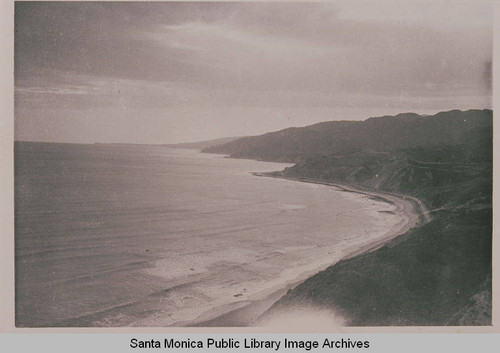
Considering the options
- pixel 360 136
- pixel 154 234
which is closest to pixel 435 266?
pixel 360 136

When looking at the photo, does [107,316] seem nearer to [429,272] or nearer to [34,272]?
[34,272]

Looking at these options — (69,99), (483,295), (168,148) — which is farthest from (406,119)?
(69,99)

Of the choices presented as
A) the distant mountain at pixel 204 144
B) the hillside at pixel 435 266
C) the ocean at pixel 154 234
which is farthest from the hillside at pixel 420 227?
the ocean at pixel 154 234

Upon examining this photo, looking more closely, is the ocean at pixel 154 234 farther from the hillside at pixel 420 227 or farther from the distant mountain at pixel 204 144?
the hillside at pixel 420 227

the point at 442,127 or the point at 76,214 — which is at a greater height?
the point at 442,127

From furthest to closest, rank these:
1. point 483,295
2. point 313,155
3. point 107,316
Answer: point 313,155
point 483,295
point 107,316

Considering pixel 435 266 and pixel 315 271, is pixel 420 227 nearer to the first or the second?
pixel 435 266
